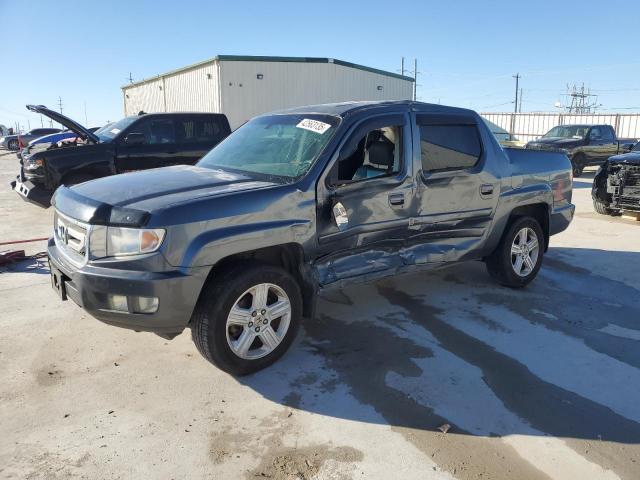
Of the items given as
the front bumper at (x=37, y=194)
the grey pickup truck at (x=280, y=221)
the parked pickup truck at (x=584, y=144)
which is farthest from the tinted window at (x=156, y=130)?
the parked pickup truck at (x=584, y=144)

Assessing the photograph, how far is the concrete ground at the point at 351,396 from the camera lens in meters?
2.67

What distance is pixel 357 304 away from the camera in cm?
490

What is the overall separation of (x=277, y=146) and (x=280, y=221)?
977 mm

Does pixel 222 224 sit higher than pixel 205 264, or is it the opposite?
pixel 222 224

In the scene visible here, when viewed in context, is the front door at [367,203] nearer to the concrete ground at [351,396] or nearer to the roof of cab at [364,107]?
the roof of cab at [364,107]

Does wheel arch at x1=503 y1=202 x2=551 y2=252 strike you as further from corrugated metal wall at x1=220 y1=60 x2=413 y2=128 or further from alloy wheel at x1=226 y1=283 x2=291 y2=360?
corrugated metal wall at x1=220 y1=60 x2=413 y2=128

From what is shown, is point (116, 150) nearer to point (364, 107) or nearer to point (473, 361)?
point (364, 107)

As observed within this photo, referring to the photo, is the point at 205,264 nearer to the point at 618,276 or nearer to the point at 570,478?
the point at 570,478

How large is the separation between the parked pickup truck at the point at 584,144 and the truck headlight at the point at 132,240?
16.2m

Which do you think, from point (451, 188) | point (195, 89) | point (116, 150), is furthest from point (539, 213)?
point (195, 89)

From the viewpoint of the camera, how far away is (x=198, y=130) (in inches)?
392

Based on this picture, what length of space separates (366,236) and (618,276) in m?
3.69

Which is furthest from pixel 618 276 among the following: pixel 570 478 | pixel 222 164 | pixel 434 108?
pixel 222 164

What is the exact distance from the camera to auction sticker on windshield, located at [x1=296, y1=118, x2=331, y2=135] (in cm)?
402
